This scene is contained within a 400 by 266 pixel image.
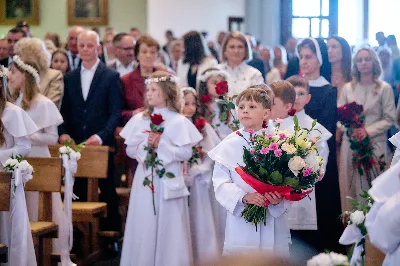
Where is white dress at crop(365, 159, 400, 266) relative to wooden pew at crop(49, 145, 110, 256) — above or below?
above

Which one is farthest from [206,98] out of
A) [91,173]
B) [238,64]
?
[91,173]

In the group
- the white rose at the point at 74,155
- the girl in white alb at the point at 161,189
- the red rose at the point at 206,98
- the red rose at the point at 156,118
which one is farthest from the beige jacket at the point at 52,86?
the red rose at the point at 156,118

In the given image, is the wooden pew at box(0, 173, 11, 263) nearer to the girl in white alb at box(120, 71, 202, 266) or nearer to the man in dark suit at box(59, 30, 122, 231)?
the girl in white alb at box(120, 71, 202, 266)

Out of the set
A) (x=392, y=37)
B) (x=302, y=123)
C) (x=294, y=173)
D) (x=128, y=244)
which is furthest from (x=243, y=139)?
(x=392, y=37)

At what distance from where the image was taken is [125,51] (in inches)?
442

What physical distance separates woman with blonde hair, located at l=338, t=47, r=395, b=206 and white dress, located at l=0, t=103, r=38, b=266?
152 inches

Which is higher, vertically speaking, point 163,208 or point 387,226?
point 387,226

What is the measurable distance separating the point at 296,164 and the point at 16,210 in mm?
2457

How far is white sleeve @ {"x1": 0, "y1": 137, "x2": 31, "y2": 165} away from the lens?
696cm

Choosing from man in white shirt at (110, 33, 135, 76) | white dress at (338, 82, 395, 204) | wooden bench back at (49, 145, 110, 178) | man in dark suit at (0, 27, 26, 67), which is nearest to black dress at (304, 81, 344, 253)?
white dress at (338, 82, 395, 204)

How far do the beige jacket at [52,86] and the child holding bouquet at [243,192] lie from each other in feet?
11.7

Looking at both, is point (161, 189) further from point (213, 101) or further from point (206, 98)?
point (213, 101)

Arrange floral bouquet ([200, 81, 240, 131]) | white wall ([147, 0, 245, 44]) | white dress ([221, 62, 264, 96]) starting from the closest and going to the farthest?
floral bouquet ([200, 81, 240, 131]) → white dress ([221, 62, 264, 96]) → white wall ([147, 0, 245, 44])

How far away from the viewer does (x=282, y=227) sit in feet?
19.9
